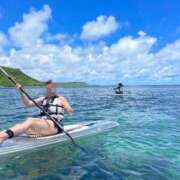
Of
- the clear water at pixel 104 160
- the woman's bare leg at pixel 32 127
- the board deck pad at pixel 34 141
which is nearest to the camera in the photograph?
the clear water at pixel 104 160

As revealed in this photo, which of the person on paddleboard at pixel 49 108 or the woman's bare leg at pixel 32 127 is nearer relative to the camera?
the woman's bare leg at pixel 32 127

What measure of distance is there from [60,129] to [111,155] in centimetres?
234

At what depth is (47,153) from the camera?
1010cm

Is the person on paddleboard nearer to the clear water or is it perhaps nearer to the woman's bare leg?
the woman's bare leg

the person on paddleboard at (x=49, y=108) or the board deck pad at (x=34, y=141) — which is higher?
the person on paddleboard at (x=49, y=108)

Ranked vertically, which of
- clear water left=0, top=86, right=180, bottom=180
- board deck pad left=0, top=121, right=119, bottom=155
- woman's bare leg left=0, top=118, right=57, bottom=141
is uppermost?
woman's bare leg left=0, top=118, right=57, bottom=141

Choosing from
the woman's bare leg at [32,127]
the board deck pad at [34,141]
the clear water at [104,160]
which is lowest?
the clear water at [104,160]

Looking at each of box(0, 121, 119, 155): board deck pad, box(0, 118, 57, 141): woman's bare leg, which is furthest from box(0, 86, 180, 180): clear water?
box(0, 118, 57, 141): woman's bare leg

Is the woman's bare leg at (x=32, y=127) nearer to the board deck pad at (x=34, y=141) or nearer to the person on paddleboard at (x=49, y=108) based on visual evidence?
the person on paddleboard at (x=49, y=108)

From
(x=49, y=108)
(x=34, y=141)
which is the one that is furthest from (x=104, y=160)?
(x=49, y=108)

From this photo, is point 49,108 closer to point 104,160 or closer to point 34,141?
point 34,141

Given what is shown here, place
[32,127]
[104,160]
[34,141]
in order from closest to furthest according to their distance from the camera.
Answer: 1. [104,160]
2. [32,127]
3. [34,141]

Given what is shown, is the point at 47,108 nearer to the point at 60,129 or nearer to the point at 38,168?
A: the point at 60,129

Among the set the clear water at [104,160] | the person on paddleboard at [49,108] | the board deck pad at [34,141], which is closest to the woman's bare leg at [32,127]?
the person on paddleboard at [49,108]
